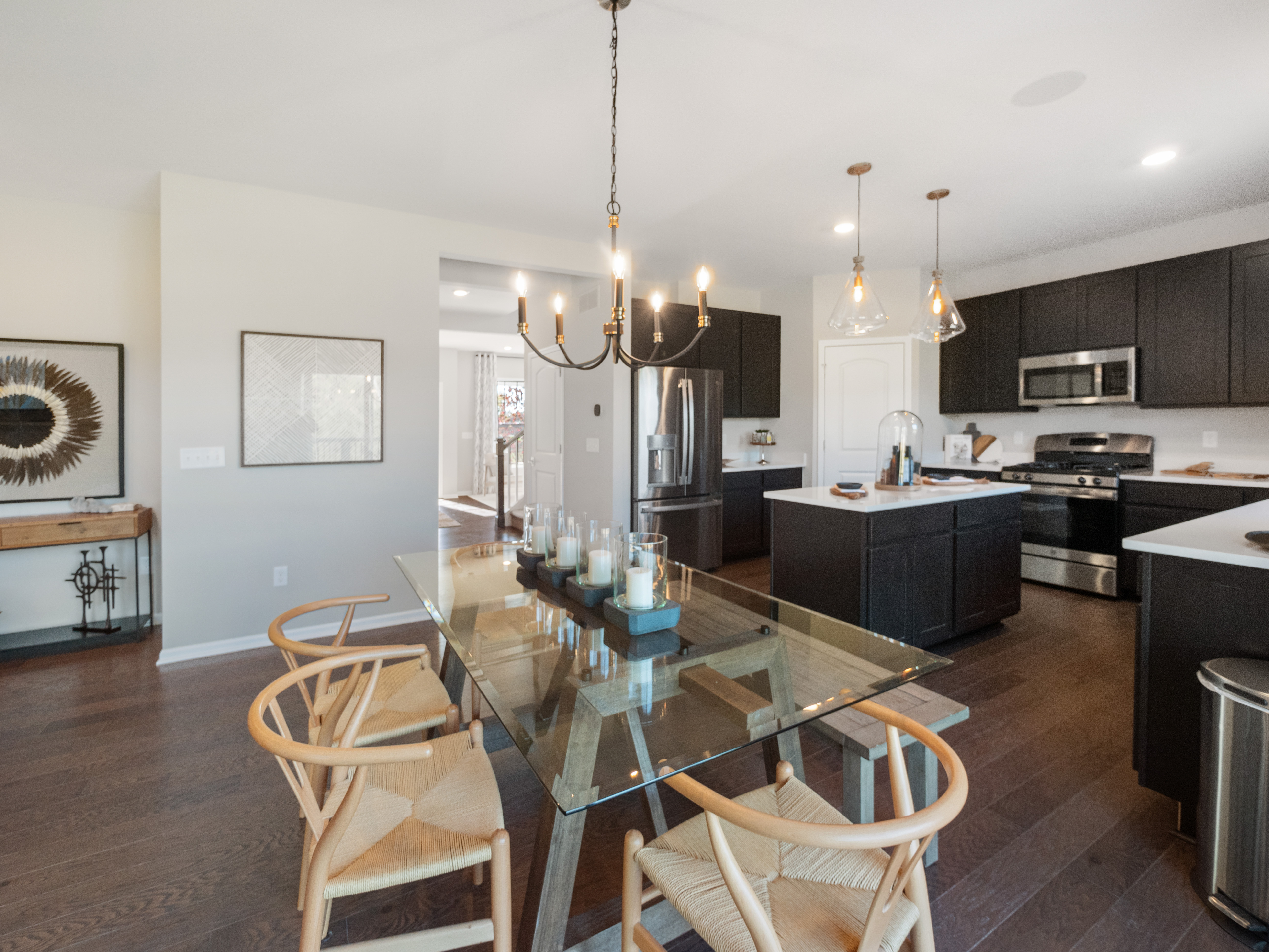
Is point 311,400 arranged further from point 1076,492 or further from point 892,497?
point 1076,492

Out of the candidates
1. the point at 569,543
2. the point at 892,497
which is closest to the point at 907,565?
the point at 892,497

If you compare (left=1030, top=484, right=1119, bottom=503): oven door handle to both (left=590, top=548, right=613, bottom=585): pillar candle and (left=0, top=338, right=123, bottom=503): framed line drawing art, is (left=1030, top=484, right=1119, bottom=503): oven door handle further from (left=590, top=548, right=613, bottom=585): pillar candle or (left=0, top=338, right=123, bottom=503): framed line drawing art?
(left=0, top=338, right=123, bottom=503): framed line drawing art

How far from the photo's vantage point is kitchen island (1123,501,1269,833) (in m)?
1.61

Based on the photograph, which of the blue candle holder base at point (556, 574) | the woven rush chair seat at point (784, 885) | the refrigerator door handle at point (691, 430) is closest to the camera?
the woven rush chair seat at point (784, 885)

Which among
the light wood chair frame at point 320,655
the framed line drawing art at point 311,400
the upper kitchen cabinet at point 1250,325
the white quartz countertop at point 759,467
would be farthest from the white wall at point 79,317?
the upper kitchen cabinet at point 1250,325

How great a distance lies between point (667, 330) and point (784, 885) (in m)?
4.40

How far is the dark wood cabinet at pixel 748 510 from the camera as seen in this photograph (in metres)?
5.26

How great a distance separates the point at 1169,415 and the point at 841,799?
420cm

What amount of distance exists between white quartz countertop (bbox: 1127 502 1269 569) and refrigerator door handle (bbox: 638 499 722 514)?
312 centimetres

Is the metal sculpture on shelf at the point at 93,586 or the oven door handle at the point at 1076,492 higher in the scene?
the oven door handle at the point at 1076,492

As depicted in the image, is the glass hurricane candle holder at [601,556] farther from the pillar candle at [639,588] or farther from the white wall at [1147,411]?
the white wall at [1147,411]

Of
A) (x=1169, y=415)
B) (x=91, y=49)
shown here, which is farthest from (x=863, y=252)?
(x=91, y=49)

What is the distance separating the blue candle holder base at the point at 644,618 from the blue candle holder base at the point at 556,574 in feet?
1.19

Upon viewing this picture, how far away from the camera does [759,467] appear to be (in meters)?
5.44
